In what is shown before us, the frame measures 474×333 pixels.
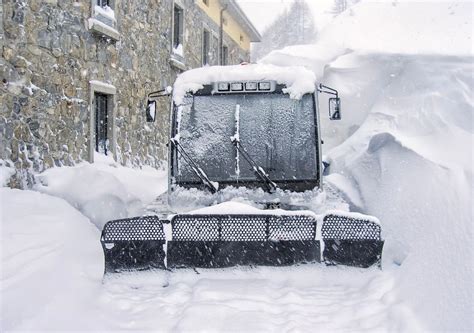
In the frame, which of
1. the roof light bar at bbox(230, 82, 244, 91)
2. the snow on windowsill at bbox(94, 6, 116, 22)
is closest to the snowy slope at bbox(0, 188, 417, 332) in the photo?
the roof light bar at bbox(230, 82, 244, 91)

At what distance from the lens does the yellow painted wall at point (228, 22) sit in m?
17.4

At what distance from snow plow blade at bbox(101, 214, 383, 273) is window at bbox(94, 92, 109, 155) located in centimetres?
556

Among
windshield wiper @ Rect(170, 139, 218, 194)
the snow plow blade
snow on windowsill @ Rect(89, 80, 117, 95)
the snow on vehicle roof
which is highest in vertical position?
snow on windowsill @ Rect(89, 80, 117, 95)

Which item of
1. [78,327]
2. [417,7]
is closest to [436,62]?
[417,7]

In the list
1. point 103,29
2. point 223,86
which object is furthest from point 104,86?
point 223,86

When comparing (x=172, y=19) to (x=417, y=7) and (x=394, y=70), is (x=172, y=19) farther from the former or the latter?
(x=417, y=7)

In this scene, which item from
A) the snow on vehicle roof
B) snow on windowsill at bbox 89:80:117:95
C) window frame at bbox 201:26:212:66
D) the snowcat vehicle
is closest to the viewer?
the snowcat vehicle

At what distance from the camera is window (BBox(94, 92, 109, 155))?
9109 millimetres

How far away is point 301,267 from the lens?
13.0 ft

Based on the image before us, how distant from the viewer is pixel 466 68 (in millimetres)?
10344

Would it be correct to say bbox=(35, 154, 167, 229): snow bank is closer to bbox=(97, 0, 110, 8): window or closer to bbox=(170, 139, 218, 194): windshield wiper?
bbox=(170, 139, 218, 194): windshield wiper

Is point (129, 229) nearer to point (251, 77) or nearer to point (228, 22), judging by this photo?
point (251, 77)

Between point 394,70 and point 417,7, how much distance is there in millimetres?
6014

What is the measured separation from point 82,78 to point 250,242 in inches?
216
